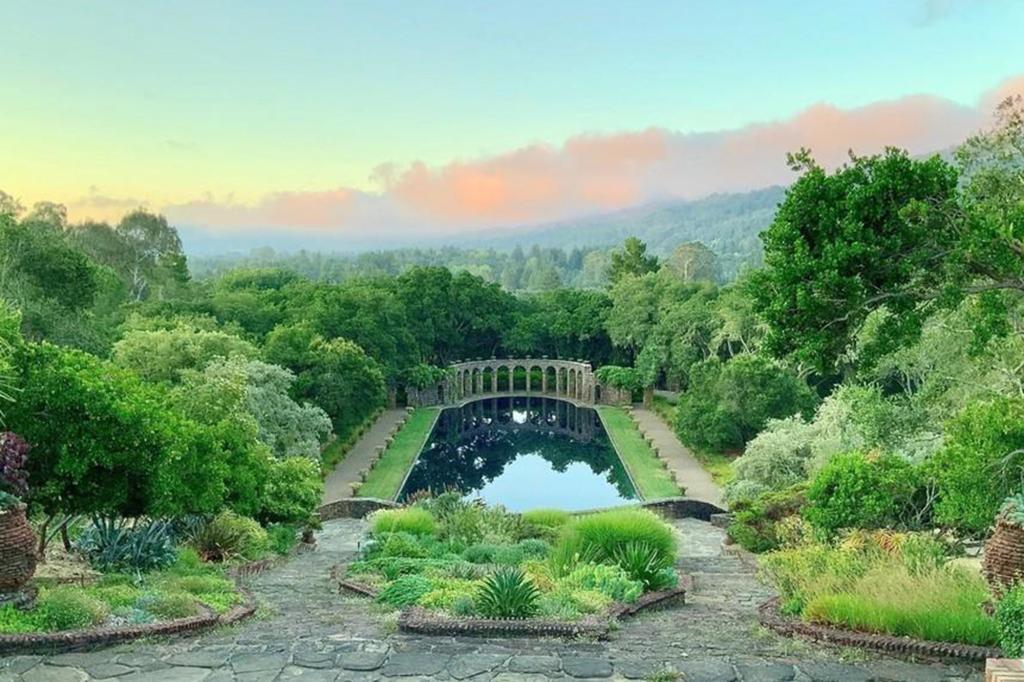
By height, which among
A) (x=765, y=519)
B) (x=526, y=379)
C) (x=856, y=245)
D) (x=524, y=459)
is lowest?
(x=524, y=459)

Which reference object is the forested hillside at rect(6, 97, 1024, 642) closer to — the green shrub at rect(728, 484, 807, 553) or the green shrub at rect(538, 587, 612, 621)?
the green shrub at rect(728, 484, 807, 553)

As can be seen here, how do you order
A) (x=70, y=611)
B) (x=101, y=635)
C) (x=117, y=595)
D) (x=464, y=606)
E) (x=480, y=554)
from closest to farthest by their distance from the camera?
(x=101, y=635), (x=70, y=611), (x=464, y=606), (x=117, y=595), (x=480, y=554)

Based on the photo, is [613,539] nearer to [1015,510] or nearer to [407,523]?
[1015,510]

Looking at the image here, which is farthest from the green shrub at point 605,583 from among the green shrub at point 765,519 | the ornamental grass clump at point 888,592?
the green shrub at point 765,519

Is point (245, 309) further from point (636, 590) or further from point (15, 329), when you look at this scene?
point (636, 590)

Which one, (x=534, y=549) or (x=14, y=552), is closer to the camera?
(x=14, y=552)

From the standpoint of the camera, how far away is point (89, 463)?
11.7 meters

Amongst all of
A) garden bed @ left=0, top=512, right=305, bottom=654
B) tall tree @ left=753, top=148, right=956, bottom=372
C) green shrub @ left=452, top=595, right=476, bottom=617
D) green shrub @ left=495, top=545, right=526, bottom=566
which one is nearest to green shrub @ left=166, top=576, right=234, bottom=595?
garden bed @ left=0, top=512, right=305, bottom=654

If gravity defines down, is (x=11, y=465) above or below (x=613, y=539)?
above

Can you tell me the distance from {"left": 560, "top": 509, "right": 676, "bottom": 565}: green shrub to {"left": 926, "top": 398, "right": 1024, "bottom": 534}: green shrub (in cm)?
346

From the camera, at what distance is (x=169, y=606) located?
328 inches

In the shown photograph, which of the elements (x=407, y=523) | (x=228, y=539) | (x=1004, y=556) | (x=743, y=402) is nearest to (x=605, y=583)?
(x=1004, y=556)

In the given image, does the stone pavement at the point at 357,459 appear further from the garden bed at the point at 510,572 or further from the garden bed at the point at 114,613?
the garden bed at the point at 114,613

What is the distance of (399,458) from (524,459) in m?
8.44
